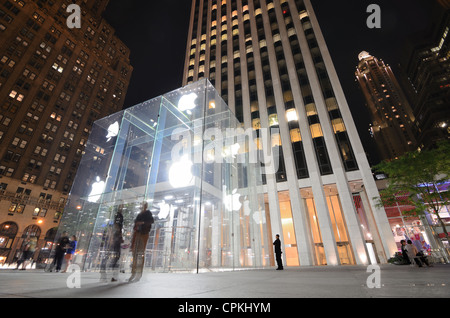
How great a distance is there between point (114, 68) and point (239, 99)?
59.1m

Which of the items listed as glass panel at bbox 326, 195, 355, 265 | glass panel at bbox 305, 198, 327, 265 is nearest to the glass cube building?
glass panel at bbox 305, 198, 327, 265

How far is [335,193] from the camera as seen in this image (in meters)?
22.2

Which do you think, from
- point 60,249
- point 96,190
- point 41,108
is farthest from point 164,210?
point 41,108

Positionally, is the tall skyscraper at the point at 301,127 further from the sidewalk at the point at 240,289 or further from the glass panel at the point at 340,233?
the sidewalk at the point at 240,289

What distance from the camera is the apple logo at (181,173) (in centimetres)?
873

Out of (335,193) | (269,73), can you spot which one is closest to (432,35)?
(269,73)

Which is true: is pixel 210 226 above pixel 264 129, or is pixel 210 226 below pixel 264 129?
below

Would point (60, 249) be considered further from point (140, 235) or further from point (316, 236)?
point (316, 236)

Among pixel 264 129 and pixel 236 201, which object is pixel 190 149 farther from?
pixel 264 129

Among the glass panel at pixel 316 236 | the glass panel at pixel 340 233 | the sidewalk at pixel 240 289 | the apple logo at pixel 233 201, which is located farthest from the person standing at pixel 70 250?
the glass panel at pixel 340 233

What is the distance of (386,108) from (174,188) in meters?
144

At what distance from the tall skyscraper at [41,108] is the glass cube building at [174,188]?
28237 millimetres
